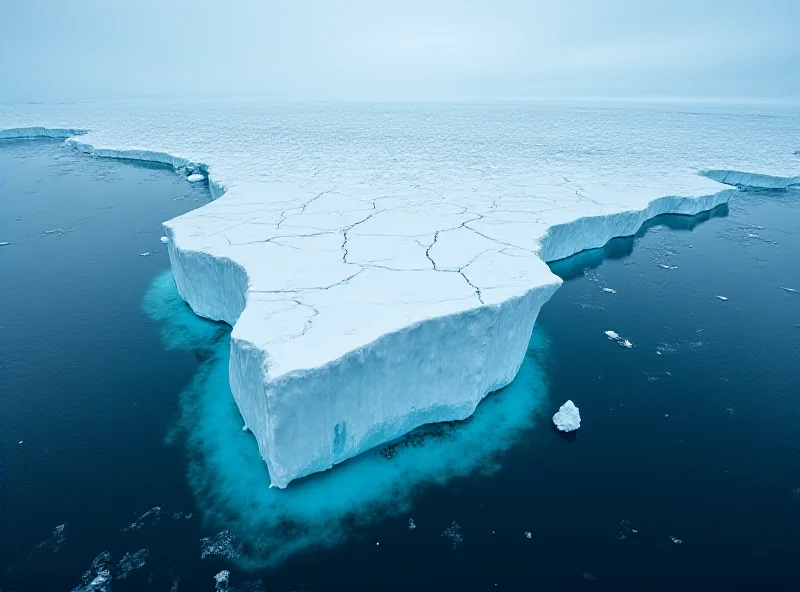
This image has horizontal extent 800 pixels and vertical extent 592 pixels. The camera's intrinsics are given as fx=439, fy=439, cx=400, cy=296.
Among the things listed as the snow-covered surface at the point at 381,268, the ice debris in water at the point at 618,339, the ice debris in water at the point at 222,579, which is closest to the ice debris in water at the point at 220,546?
the ice debris in water at the point at 222,579

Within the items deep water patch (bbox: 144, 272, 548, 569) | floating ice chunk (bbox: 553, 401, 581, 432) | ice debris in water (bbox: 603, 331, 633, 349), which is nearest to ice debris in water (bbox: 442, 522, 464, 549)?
deep water patch (bbox: 144, 272, 548, 569)

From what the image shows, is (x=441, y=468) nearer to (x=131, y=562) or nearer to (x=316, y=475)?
(x=316, y=475)

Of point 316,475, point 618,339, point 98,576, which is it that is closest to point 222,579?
point 98,576

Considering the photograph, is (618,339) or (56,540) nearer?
(56,540)

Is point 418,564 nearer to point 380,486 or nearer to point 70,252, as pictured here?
point 380,486

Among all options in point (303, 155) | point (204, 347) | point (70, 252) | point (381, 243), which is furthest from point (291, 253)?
point (303, 155)
